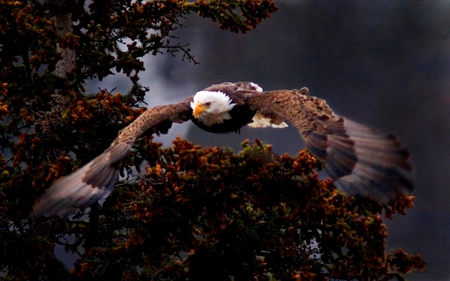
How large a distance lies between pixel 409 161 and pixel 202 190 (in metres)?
1.87

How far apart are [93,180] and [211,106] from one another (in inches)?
53.5

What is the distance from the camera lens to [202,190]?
6.09 metres

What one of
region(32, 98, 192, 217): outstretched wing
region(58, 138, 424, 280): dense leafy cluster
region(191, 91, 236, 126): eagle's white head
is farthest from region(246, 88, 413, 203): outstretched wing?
region(32, 98, 192, 217): outstretched wing

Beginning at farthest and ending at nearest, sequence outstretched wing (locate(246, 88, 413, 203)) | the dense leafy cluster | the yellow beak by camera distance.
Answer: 1. the yellow beak
2. the dense leafy cluster
3. outstretched wing (locate(246, 88, 413, 203))

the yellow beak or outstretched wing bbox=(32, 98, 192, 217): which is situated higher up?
the yellow beak

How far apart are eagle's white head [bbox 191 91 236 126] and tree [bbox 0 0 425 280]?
534 millimetres

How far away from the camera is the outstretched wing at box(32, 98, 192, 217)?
603cm

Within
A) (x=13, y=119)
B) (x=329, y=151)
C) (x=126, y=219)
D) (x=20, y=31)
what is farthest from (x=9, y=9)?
(x=329, y=151)

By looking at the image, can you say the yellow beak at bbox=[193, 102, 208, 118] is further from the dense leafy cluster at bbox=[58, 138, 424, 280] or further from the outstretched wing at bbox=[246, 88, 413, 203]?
the outstretched wing at bbox=[246, 88, 413, 203]

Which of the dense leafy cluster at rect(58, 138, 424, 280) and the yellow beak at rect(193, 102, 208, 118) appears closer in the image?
the dense leafy cluster at rect(58, 138, 424, 280)

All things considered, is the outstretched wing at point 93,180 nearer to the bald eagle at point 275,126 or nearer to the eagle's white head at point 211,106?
the bald eagle at point 275,126

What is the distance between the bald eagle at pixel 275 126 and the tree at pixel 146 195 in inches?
11.4

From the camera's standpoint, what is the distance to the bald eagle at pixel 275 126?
5.27 meters

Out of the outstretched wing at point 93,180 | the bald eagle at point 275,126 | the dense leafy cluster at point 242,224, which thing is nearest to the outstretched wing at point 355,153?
the bald eagle at point 275,126
